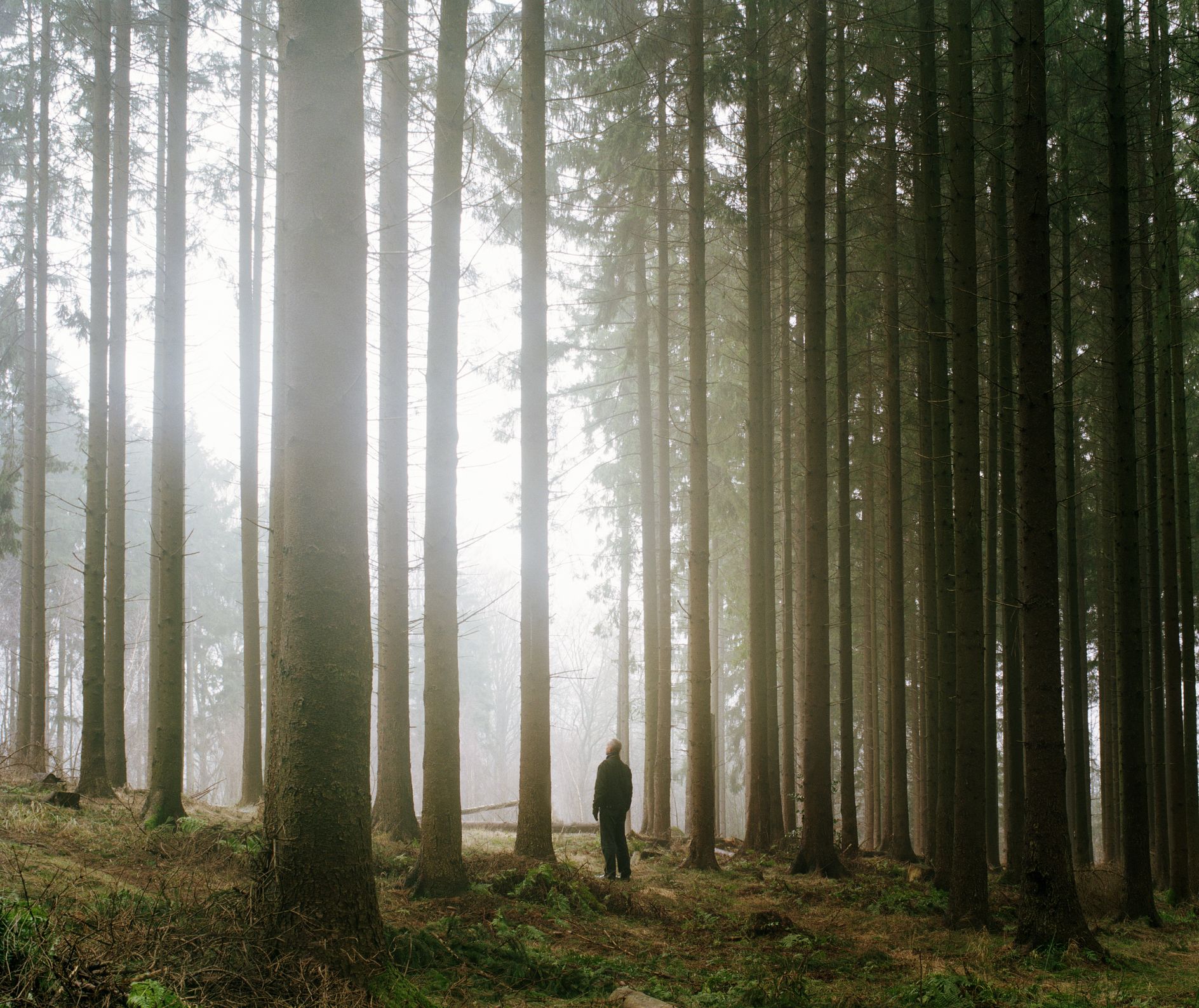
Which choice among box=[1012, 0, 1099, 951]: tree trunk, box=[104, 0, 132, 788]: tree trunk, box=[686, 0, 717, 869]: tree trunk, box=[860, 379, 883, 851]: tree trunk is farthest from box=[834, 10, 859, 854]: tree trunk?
box=[104, 0, 132, 788]: tree trunk

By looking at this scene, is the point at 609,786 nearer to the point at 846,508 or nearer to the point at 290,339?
the point at 846,508

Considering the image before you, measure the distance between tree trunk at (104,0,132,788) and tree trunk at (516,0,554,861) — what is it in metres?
6.03

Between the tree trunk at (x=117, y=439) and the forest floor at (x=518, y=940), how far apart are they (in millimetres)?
1655

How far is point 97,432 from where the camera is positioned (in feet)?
39.6

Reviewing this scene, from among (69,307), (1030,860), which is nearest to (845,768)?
(1030,860)

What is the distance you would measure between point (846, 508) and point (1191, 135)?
303 inches

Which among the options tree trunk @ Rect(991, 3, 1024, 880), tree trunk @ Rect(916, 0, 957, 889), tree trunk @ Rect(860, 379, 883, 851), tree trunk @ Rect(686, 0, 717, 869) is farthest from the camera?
tree trunk @ Rect(860, 379, 883, 851)

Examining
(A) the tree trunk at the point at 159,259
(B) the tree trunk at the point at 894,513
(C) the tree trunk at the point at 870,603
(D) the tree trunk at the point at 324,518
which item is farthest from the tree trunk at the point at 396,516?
(C) the tree trunk at the point at 870,603

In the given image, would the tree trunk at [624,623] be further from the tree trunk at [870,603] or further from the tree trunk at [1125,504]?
the tree trunk at [1125,504]

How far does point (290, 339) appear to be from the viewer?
15.9 feet

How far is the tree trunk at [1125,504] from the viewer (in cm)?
967

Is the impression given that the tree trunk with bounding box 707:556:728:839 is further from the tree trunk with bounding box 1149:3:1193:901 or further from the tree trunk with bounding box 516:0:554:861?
the tree trunk with bounding box 516:0:554:861

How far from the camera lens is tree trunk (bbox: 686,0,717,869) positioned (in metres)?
11.5

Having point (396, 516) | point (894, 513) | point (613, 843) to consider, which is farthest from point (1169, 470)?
point (396, 516)
